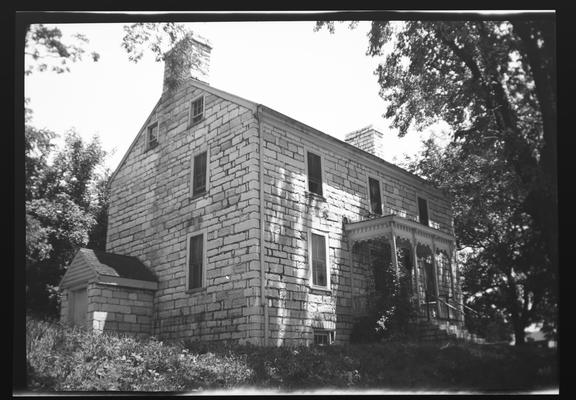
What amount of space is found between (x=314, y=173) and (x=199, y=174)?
3096 millimetres

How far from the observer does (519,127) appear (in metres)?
9.73

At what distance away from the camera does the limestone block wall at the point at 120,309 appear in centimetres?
1248

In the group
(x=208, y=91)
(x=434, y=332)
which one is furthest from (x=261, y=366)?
(x=208, y=91)

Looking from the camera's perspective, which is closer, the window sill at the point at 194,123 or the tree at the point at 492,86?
the tree at the point at 492,86

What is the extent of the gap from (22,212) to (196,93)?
7857 millimetres

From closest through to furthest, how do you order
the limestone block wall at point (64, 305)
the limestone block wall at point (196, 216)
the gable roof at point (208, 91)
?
the limestone block wall at point (196, 216), the gable roof at point (208, 91), the limestone block wall at point (64, 305)

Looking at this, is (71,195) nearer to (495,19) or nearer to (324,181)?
(324,181)

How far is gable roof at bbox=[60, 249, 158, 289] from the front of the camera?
504 inches

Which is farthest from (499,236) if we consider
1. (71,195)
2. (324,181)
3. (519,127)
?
(71,195)

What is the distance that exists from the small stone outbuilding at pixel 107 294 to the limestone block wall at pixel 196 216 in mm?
401

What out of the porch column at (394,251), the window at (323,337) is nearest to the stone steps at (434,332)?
the porch column at (394,251)

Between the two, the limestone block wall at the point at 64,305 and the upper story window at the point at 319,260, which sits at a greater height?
the upper story window at the point at 319,260

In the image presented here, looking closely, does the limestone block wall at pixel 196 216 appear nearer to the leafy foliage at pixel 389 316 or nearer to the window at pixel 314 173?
the window at pixel 314 173

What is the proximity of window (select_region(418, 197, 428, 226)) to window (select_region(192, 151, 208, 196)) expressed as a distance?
7918 millimetres
